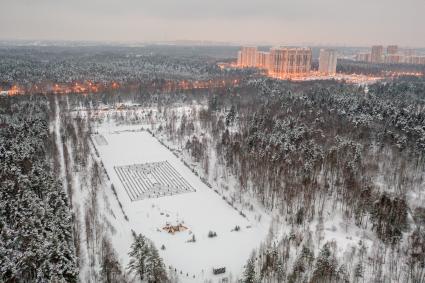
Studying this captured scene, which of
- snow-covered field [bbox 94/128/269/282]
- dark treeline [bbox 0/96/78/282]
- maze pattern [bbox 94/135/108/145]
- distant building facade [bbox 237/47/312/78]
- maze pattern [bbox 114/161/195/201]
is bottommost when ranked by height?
snow-covered field [bbox 94/128/269/282]

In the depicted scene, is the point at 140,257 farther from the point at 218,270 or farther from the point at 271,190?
the point at 271,190

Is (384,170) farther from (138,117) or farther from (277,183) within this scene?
(138,117)

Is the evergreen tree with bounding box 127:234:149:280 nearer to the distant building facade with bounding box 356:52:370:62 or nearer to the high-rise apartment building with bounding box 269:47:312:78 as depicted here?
the high-rise apartment building with bounding box 269:47:312:78

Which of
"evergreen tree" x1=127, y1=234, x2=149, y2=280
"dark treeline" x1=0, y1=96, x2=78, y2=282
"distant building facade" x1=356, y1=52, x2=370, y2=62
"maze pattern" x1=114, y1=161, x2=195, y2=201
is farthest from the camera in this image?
"distant building facade" x1=356, y1=52, x2=370, y2=62

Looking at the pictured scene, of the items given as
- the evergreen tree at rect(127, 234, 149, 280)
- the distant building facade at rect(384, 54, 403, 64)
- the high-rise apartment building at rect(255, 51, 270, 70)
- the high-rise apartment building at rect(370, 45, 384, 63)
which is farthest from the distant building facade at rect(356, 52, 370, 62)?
the evergreen tree at rect(127, 234, 149, 280)

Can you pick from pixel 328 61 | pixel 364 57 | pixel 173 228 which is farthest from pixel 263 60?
pixel 173 228

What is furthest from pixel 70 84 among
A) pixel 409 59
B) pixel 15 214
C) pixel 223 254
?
pixel 409 59
